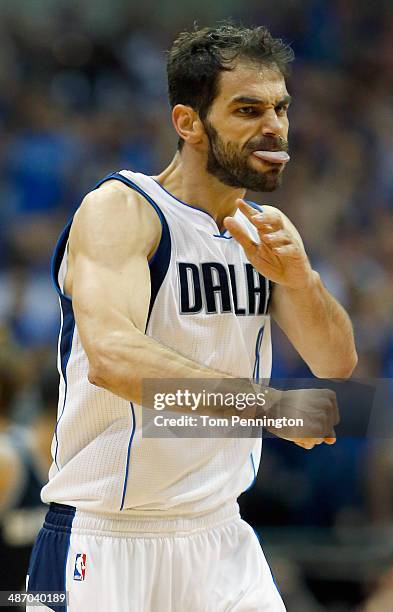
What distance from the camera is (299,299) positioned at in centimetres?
345

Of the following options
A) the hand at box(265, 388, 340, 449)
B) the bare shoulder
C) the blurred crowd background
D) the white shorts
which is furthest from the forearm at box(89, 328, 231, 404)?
the blurred crowd background

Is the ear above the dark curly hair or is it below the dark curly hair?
below

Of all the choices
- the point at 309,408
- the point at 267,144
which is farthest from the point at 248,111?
the point at 309,408

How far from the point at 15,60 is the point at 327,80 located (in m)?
2.56

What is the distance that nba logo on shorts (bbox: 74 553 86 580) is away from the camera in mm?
3209

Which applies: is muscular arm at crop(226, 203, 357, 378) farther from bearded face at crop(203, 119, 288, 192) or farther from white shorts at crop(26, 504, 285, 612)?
white shorts at crop(26, 504, 285, 612)

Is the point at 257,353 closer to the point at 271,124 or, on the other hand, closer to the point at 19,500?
the point at 271,124

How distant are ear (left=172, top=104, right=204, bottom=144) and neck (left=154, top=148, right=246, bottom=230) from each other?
0.05 meters

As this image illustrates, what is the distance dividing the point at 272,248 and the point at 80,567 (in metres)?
1.25

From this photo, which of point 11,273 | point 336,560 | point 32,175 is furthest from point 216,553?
point 32,175

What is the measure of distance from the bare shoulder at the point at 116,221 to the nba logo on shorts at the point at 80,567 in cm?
103

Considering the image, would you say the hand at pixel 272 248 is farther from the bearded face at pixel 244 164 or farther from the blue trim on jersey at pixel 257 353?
the blue trim on jersey at pixel 257 353

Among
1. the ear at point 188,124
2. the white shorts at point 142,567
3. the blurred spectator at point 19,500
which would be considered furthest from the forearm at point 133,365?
the blurred spectator at point 19,500

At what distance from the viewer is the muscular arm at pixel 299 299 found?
319cm
